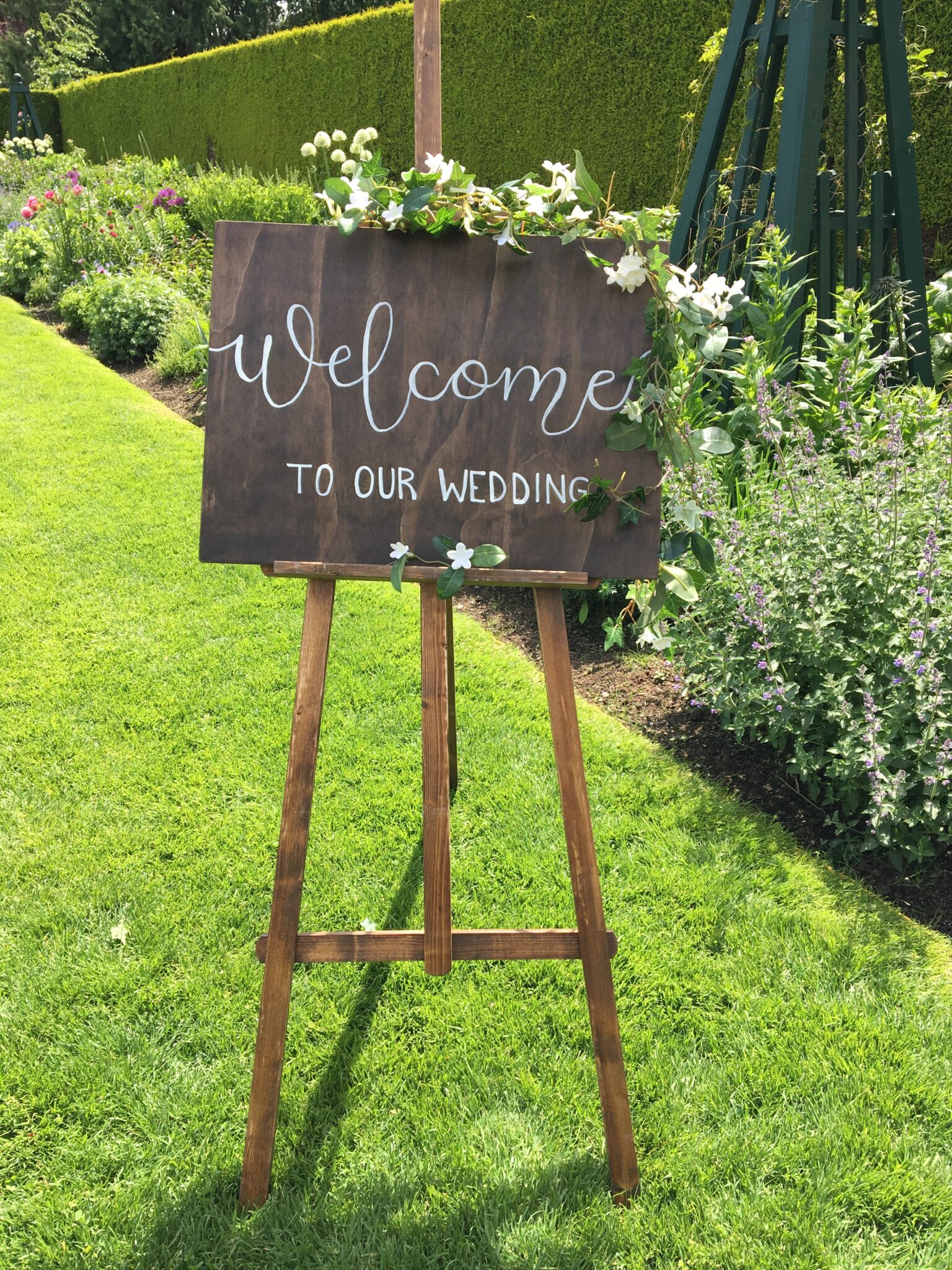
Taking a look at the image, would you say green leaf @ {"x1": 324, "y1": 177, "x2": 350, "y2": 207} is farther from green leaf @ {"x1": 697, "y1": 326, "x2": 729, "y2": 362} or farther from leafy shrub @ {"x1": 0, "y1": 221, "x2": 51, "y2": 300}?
leafy shrub @ {"x1": 0, "y1": 221, "x2": 51, "y2": 300}

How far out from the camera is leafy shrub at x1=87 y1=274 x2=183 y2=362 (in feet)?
24.4

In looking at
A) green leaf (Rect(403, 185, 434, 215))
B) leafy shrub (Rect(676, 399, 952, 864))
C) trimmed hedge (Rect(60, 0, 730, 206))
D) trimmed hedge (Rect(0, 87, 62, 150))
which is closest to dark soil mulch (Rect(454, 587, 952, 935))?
A: leafy shrub (Rect(676, 399, 952, 864))

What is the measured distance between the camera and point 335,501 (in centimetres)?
162

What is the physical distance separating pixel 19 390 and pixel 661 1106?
6857mm

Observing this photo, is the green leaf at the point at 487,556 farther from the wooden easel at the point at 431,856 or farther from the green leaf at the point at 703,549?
the green leaf at the point at 703,549

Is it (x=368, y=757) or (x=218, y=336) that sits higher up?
(x=218, y=336)

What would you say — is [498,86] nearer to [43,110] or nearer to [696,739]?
[696,739]

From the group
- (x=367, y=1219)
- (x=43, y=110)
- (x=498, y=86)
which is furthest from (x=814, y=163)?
(x=43, y=110)

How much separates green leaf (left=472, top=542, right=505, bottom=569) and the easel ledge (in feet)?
0.13

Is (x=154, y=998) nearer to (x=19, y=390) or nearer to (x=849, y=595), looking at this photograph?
(x=849, y=595)

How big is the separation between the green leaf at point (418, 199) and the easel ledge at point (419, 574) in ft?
1.95

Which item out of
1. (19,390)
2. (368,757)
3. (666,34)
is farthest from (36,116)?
(368,757)

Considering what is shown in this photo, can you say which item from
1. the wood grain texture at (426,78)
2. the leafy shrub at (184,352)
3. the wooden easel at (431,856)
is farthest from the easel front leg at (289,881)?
the leafy shrub at (184,352)

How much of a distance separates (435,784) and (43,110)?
2554cm
